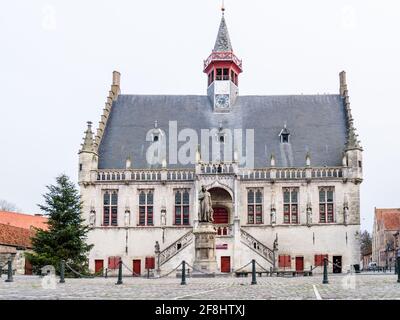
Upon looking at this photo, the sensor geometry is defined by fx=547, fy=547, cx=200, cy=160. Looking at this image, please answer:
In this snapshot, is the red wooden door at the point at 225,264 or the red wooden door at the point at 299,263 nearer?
the red wooden door at the point at 225,264

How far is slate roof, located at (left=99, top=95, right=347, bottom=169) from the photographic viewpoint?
148 ft

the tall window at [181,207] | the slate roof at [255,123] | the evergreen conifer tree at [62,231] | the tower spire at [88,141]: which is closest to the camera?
the evergreen conifer tree at [62,231]

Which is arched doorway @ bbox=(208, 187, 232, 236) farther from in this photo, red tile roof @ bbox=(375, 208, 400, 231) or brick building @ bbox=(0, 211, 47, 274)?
red tile roof @ bbox=(375, 208, 400, 231)

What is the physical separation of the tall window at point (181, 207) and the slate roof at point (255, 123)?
7.73 feet

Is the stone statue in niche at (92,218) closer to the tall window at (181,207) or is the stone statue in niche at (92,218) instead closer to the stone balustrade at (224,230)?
the tall window at (181,207)

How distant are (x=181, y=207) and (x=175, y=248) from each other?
4.10 meters

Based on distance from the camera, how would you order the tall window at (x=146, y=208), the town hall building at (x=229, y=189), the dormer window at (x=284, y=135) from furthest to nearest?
the dormer window at (x=284, y=135) < the tall window at (x=146, y=208) < the town hall building at (x=229, y=189)

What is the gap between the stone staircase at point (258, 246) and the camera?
131 feet

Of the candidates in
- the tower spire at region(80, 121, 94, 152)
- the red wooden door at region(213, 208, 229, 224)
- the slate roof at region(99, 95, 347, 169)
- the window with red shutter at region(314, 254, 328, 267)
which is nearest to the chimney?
the slate roof at region(99, 95, 347, 169)

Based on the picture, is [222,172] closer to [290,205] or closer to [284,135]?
[290,205]


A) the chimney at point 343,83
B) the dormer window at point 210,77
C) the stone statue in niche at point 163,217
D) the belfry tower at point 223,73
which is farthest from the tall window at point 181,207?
the chimney at point 343,83

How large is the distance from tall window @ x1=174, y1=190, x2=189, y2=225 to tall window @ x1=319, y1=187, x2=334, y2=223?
34.7 ft

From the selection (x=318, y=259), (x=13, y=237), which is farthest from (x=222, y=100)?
(x=13, y=237)
